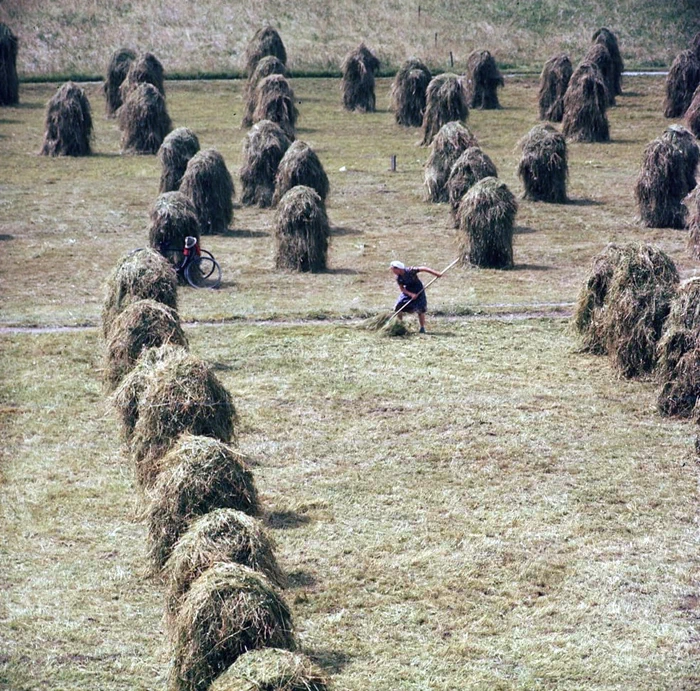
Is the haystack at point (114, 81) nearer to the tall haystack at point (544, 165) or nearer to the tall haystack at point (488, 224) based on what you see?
the tall haystack at point (544, 165)

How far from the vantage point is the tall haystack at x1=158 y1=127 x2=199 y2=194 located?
30.6m

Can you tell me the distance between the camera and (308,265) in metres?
24.7

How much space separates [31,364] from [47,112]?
20.7m

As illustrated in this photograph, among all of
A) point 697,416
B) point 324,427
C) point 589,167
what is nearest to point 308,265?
point 324,427

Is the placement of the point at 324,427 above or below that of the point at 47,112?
below

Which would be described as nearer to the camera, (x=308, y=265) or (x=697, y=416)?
(x=697, y=416)

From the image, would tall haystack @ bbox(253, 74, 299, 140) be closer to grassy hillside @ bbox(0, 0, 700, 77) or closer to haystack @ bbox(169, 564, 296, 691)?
grassy hillside @ bbox(0, 0, 700, 77)

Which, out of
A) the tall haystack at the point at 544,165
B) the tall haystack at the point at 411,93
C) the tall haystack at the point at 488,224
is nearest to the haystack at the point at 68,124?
the tall haystack at the point at 411,93

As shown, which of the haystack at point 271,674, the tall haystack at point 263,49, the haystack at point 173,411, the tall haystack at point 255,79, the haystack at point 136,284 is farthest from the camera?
the tall haystack at point 263,49

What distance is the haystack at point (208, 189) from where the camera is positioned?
28.0 meters

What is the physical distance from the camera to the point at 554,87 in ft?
139

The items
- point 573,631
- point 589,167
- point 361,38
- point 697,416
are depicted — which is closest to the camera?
point 573,631

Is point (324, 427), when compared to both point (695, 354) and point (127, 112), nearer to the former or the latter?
point (695, 354)

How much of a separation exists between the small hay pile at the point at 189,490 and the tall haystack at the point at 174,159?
64.3ft
